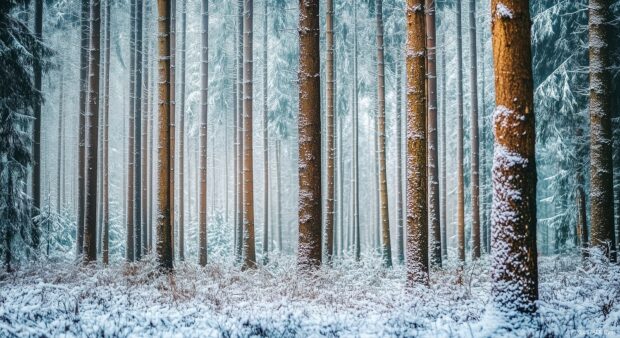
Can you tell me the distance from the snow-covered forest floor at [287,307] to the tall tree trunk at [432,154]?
1.41 m

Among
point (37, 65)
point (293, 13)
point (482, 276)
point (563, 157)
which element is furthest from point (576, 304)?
point (293, 13)

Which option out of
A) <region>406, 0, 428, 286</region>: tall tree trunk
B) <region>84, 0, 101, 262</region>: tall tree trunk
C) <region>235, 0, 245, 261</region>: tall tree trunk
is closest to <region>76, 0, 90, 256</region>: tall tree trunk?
<region>84, 0, 101, 262</region>: tall tree trunk

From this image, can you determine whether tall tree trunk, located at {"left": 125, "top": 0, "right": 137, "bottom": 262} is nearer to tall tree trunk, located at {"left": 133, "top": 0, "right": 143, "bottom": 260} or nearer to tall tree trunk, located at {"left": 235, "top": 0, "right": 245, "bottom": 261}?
tall tree trunk, located at {"left": 133, "top": 0, "right": 143, "bottom": 260}

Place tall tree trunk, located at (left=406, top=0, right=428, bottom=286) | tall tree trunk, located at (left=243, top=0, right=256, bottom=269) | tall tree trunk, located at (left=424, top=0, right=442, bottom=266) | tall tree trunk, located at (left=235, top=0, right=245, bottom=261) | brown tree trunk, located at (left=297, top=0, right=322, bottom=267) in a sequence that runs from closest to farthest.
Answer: tall tree trunk, located at (left=406, top=0, right=428, bottom=286), brown tree trunk, located at (left=297, top=0, right=322, bottom=267), tall tree trunk, located at (left=424, top=0, right=442, bottom=266), tall tree trunk, located at (left=243, top=0, right=256, bottom=269), tall tree trunk, located at (left=235, top=0, right=245, bottom=261)

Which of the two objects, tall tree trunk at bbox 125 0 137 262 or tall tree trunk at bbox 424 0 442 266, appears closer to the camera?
tall tree trunk at bbox 424 0 442 266

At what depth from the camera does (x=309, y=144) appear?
788 cm

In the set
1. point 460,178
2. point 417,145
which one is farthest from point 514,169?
point 460,178

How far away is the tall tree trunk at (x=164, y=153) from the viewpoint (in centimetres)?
911

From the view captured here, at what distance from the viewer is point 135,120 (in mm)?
14602

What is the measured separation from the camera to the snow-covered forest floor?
179 inches

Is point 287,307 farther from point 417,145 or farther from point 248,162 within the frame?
point 248,162

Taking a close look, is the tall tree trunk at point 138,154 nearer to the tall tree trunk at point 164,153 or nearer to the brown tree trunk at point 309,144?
the tall tree trunk at point 164,153

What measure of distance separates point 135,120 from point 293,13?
1034 cm

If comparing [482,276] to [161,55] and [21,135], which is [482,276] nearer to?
[161,55]
